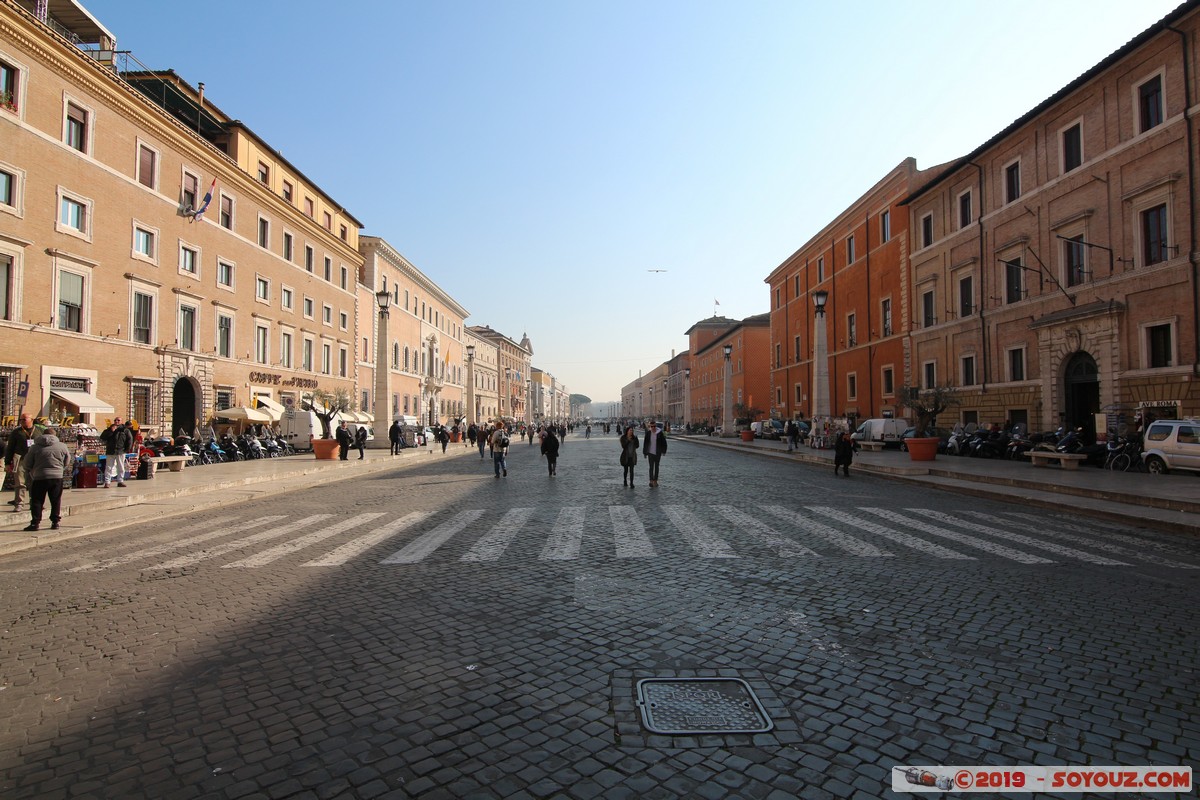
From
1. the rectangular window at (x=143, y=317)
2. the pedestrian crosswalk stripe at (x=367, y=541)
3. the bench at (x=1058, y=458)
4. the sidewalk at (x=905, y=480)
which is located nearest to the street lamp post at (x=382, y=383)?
the rectangular window at (x=143, y=317)

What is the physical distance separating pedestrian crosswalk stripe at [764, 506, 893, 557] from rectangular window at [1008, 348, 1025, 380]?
20.0 meters

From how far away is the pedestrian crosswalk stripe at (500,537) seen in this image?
7316mm

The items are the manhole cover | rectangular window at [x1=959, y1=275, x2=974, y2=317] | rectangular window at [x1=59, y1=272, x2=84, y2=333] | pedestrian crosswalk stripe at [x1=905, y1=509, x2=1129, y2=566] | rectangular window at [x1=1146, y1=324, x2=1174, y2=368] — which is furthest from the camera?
rectangular window at [x1=959, y1=275, x2=974, y2=317]

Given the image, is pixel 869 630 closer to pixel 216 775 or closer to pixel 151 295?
pixel 216 775

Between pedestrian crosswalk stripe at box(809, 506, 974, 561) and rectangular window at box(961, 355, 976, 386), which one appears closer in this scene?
pedestrian crosswalk stripe at box(809, 506, 974, 561)

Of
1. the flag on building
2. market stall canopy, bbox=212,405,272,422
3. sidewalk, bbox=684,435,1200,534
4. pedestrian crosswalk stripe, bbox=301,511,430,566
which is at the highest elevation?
the flag on building

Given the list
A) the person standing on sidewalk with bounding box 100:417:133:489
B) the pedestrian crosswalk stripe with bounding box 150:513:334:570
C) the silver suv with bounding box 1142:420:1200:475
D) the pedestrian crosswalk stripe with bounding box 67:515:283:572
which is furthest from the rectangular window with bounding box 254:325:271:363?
the silver suv with bounding box 1142:420:1200:475

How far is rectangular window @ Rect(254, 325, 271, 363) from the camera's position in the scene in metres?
30.3

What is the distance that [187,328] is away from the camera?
25.1 m

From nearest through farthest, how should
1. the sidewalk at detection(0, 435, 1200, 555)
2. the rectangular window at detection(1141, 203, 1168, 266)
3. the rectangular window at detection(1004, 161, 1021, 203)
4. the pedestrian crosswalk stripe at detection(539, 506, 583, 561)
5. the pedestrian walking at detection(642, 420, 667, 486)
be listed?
1. the pedestrian crosswalk stripe at detection(539, 506, 583, 561)
2. the sidewalk at detection(0, 435, 1200, 555)
3. the pedestrian walking at detection(642, 420, 667, 486)
4. the rectangular window at detection(1141, 203, 1168, 266)
5. the rectangular window at detection(1004, 161, 1021, 203)

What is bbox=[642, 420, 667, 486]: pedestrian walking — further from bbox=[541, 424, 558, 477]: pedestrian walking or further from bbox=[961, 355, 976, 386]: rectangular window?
bbox=[961, 355, 976, 386]: rectangular window

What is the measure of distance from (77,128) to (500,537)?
881 inches

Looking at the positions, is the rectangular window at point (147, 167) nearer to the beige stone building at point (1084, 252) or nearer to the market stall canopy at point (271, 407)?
the market stall canopy at point (271, 407)

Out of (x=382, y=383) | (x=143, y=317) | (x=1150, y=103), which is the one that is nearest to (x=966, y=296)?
(x=1150, y=103)
